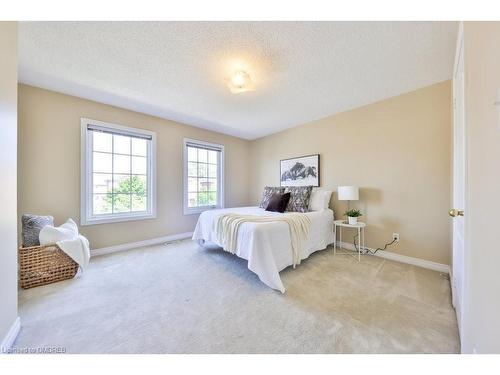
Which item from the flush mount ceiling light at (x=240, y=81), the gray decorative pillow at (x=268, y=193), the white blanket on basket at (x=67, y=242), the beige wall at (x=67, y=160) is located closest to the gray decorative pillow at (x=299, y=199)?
the gray decorative pillow at (x=268, y=193)

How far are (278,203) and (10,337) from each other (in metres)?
2.87

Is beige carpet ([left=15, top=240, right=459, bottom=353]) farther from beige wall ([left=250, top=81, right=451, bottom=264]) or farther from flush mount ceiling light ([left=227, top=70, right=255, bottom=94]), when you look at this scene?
flush mount ceiling light ([left=227, top=70, right=255, bottom=94])

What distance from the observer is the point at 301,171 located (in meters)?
3.69

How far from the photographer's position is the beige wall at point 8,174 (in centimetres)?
112

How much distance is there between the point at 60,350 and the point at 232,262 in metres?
1.67

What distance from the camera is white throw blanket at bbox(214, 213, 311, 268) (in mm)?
2295

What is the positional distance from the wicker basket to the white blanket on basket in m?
0.05

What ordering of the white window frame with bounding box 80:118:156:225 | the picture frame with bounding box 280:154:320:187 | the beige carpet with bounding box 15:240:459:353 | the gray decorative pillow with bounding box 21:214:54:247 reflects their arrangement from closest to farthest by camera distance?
the beige carpet with bounding box 15:240:459:353
the gray decorative pillow with bounding box 21:214:54:247
the white window frame with bounding box 80:118:156:225
the picture frame with bounding box 280:154:320:187

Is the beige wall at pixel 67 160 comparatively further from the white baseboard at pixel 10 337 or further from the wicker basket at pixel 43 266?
the white baseboard at pixel 10 337

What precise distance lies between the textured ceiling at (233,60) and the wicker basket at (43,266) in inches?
76.4

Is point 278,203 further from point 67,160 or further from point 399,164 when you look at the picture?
point 67,160

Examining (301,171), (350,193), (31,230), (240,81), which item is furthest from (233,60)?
(31,230)

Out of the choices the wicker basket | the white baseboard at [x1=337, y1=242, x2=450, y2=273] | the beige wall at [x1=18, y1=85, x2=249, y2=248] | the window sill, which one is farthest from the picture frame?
the wicker basket

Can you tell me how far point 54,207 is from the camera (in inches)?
97.7
